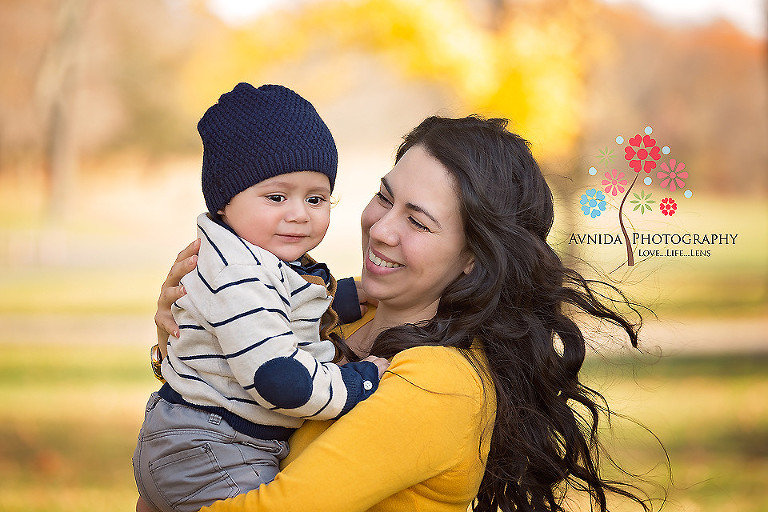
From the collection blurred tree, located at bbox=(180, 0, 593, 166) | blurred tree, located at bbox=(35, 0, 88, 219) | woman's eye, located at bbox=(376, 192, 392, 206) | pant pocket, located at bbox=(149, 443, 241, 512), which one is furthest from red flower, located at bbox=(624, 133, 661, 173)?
blurred tree, located at bbox=(35, 0, 88, 219)

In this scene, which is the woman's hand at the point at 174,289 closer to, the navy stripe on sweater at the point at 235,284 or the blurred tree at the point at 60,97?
the navy stripe on sweater at the point at 235,284

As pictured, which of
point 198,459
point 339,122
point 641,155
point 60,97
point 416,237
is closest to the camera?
point 198,459

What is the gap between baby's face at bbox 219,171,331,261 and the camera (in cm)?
198

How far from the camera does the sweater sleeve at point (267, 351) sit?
1786mm

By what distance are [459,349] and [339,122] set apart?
750 cm

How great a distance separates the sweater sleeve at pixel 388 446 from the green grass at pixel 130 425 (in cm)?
284

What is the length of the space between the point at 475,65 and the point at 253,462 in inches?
272

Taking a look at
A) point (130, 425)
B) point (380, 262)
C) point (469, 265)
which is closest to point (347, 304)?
point (380, 262)

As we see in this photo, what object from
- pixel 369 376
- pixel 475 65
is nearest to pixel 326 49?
pixel 475 65

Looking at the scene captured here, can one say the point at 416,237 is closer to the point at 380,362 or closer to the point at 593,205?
the point at 380,362

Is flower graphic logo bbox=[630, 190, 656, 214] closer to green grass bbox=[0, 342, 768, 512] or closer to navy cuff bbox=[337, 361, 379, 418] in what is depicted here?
green grass bbox=[0, 342, 768, 512]

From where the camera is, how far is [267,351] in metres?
1.78

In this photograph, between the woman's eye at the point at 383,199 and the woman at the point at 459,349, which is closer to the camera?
the woman at the point at 459,349

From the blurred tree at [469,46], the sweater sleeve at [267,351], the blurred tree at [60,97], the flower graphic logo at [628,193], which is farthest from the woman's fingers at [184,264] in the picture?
the blurred tree at [60,97]
